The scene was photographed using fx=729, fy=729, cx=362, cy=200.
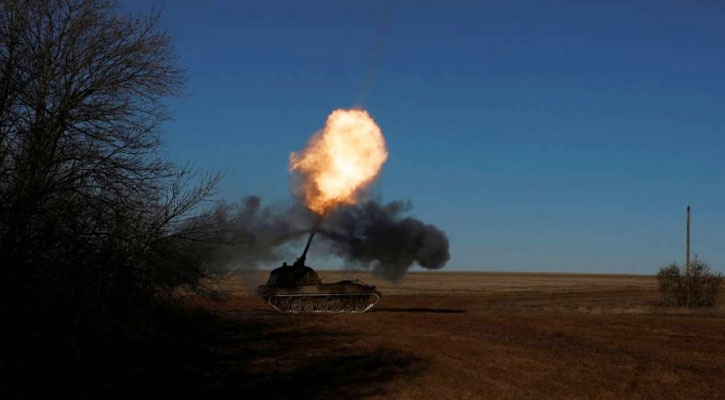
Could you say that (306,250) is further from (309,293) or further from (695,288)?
(695,288)

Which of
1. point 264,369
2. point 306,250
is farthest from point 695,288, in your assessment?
point 264,369

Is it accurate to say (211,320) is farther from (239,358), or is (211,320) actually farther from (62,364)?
(62,364)

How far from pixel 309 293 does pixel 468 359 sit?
16279 mm

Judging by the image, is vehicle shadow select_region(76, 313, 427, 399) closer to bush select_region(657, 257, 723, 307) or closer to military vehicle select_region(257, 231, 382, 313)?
military vehicle select_region(257, 231, 382, 313)

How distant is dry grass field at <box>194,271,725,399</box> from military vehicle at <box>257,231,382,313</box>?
10.1 ft

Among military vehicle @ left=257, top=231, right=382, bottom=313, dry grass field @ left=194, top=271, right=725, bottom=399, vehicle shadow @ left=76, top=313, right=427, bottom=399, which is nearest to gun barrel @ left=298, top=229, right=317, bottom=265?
military vehicle @ left=257, top=231, right=382, bottom=313

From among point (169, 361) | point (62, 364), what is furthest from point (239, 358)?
point (62, 364)

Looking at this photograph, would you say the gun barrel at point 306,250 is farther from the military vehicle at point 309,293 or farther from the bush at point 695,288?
the bush at point 695,288

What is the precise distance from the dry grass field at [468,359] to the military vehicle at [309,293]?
10.1ft

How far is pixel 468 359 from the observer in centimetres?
1806

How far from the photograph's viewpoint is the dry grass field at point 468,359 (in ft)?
45.3

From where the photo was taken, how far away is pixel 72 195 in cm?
1348

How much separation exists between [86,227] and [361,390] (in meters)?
5.87

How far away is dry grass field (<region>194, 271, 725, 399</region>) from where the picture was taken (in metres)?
13.8
